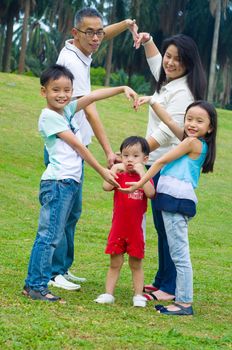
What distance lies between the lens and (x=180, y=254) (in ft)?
20.2

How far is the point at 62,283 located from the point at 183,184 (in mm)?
1335

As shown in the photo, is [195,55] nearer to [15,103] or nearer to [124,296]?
[124,296]

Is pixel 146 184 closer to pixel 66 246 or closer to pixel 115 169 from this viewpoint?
pixel 115 169

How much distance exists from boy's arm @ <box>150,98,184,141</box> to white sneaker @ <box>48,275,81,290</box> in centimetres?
144

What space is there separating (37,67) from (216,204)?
46774mm

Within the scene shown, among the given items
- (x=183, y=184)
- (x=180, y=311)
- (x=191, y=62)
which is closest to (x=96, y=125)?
(x=191, y=62)

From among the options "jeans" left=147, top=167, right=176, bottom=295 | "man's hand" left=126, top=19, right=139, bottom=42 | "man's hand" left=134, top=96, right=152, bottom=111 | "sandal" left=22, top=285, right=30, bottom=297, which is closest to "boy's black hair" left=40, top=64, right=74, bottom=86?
"man's hand" left=134, top=96, right=152, bottom=111

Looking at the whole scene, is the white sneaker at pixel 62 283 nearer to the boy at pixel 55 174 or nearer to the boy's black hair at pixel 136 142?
the boy at pixel 55 174

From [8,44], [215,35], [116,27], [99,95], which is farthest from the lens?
[215,35]

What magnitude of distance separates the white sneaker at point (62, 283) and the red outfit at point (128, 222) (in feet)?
1.97

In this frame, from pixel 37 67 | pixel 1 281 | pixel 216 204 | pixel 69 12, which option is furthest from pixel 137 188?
pixel 37 67

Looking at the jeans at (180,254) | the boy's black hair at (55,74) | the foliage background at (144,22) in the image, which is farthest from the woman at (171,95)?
the foliage background at (144,22)

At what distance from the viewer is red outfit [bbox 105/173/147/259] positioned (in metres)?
6.24

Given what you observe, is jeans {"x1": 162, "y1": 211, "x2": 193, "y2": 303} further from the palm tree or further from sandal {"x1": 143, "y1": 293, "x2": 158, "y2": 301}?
A: the palm tree
